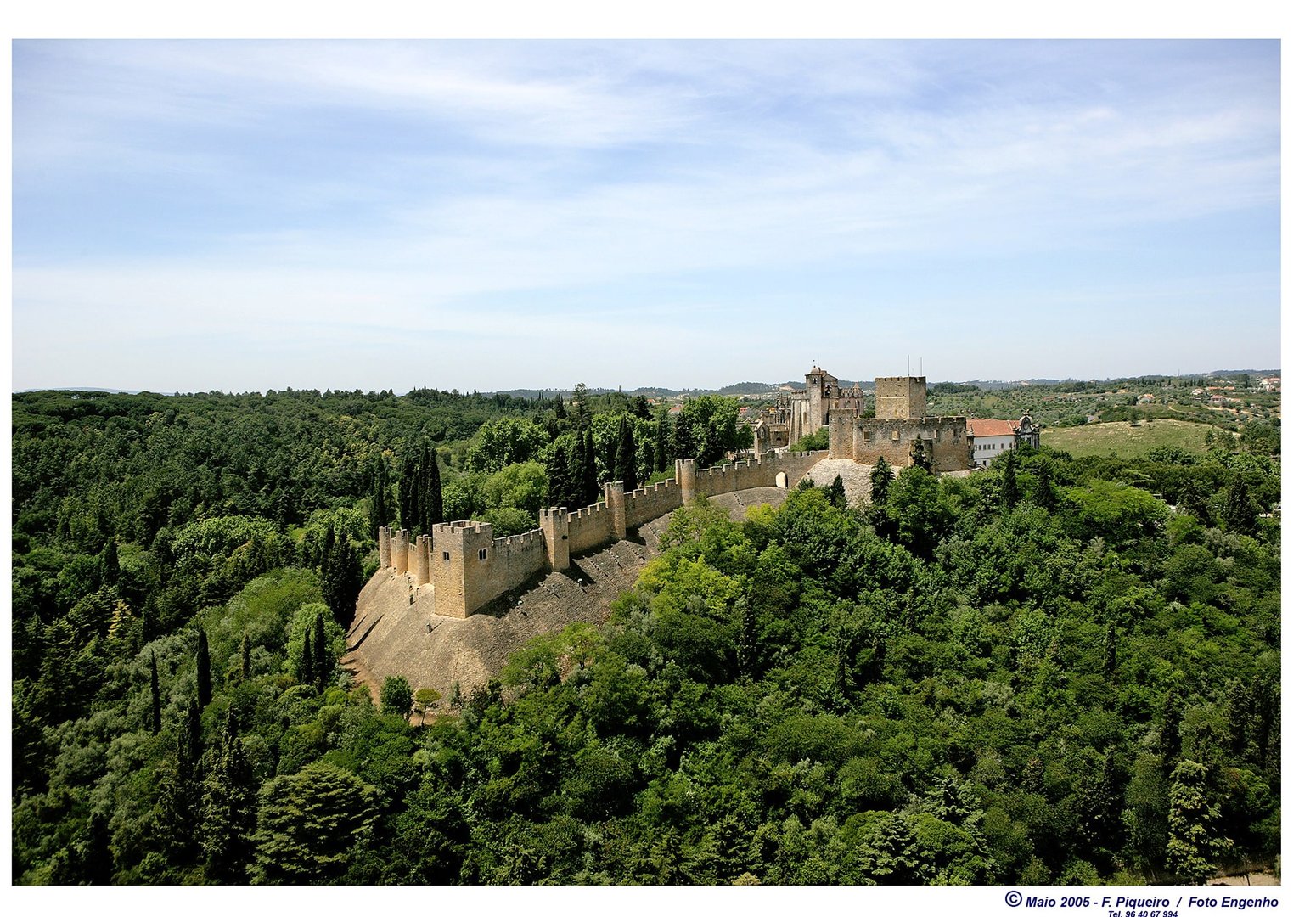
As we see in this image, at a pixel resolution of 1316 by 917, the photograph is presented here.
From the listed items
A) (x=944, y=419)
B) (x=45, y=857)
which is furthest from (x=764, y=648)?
(x=45, y=857)

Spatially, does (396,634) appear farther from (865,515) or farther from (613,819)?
(865,515)

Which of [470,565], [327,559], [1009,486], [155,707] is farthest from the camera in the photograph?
[327,559]

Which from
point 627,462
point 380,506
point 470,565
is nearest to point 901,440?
point 627,462

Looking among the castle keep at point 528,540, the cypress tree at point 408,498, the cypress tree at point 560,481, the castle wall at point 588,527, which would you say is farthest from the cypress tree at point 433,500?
the castle wall at point 588,527

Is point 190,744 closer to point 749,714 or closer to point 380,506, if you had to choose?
point 749,714

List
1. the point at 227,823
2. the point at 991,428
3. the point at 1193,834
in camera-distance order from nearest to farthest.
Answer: the point at 227,823 → the point at 1193,834 → the point at 991,428

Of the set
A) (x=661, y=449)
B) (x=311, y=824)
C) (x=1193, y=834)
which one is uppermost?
(x=661, y=449)

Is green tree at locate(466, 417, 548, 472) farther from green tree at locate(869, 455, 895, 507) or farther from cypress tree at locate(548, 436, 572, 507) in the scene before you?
green tree at locate(869, 455, 895, 507)
